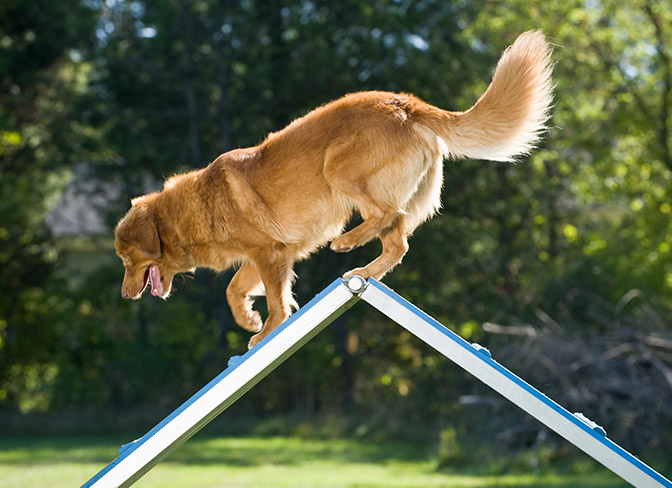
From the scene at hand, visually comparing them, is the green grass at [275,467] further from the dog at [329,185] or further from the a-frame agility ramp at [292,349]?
the a-frame agility ramp at [292,349]

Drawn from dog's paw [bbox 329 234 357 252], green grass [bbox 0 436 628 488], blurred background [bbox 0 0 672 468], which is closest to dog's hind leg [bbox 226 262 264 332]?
dog's paw [bbox 329 234 357 252]

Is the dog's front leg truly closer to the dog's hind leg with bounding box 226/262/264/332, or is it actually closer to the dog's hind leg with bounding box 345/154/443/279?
the dog's hind leg with bounding box 226/262/264/332

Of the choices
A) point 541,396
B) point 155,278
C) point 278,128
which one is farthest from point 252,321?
point 278,128

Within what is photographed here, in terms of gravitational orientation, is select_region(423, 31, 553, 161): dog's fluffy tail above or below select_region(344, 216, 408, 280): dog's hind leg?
above

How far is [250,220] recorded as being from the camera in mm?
4074

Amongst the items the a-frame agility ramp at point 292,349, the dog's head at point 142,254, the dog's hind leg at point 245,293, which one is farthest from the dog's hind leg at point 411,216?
the dog's head at point 142,254

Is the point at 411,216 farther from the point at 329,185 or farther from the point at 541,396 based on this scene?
the point at 541,396

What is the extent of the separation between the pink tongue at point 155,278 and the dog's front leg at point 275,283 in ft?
1.71

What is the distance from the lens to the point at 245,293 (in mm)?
4398

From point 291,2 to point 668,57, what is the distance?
7.06 m

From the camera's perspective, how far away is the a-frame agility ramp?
10.8ft

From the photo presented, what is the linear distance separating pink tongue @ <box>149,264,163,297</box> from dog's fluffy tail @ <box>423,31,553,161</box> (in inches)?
60.8

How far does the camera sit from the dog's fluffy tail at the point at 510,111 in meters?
3.90

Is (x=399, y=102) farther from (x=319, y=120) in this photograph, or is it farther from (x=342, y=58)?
(x=342, y=58)
